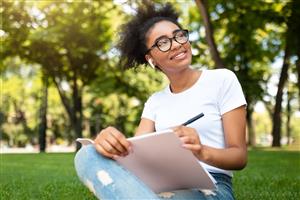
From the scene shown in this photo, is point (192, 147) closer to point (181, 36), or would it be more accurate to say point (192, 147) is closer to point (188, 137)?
point (188, 137)

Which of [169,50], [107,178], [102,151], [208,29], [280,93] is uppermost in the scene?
[208,29]

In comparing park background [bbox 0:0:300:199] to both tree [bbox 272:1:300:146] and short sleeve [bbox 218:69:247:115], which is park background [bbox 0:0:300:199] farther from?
short sleeve [bbox 218:69:247:115]

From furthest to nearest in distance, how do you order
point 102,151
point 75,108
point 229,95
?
point 75,108 → point 229,95 → point 102,151

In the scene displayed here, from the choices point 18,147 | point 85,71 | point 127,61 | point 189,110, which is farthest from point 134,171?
point 18,147

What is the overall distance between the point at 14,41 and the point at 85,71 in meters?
4.84

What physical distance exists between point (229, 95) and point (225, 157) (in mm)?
471

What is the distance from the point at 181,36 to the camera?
3406 mm

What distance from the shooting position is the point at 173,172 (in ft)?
9.75

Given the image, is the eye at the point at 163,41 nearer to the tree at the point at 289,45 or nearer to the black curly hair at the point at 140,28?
the black curly hair at the point at 140,28

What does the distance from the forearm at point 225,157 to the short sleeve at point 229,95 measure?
0.30 m

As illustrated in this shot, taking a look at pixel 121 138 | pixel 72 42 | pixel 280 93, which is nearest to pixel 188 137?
pixel 121 138

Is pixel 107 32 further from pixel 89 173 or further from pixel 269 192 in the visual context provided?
pixel 89 173

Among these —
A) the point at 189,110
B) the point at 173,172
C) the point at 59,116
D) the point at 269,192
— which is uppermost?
the point at 189,110

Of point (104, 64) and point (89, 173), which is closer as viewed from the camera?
point (89, 173)
